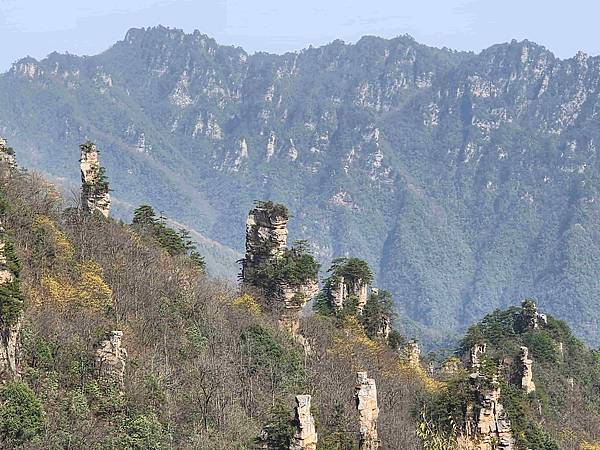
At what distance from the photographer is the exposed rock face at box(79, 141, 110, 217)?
2173 inches

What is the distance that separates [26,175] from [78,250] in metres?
12.7

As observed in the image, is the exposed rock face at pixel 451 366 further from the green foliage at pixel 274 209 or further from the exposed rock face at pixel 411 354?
the green foliage at pixel 274 209

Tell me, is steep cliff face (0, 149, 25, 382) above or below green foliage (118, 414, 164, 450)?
above

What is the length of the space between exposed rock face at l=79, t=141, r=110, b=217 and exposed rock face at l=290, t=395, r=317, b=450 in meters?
31.0

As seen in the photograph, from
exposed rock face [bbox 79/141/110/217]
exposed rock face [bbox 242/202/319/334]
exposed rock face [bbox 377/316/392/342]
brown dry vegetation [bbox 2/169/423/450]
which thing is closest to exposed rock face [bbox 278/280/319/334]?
exposed rock face [bbox 242/202/319/334]

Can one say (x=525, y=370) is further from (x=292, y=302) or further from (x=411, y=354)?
(x=292, y=302)

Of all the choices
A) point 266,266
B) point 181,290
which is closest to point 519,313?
point 266,266

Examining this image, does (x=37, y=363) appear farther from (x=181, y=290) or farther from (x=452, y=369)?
(x=452, y=369)

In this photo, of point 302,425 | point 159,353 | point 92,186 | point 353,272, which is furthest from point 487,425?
point 92,186

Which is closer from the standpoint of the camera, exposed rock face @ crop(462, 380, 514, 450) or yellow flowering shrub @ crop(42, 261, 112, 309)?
exposed rock face @ crop(462, 380, 514, 450)

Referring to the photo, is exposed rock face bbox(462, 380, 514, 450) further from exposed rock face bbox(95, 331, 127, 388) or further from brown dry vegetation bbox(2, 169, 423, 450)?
exposed rock face bbox(95, 331, 127, 388)

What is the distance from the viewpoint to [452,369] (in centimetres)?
6656

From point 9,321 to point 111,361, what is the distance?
4.19 metres

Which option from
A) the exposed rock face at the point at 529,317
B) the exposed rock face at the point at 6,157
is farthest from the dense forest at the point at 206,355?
the exposed rock face at the point at 529,317
